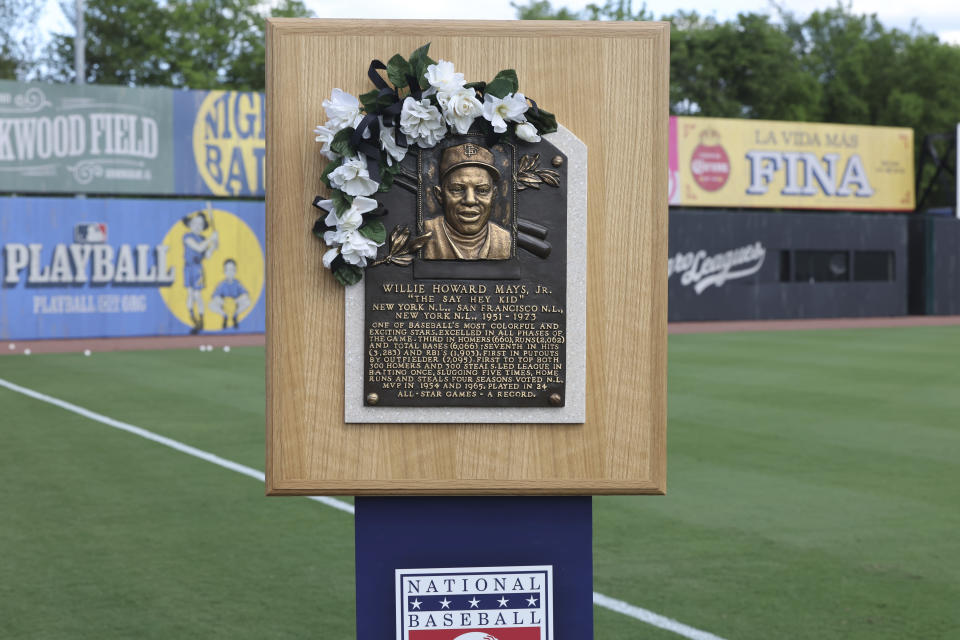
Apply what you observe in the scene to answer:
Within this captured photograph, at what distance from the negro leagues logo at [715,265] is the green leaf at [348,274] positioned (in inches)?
1205

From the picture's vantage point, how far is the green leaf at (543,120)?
3.61 meters

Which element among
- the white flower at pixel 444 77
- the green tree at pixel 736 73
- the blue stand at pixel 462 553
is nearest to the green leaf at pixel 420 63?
the white flower at pixel 444 77

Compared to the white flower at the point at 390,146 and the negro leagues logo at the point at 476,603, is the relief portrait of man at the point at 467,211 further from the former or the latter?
the negro leagues logo at the point at 476,603

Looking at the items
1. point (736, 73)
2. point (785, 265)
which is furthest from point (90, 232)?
point (736, 73)

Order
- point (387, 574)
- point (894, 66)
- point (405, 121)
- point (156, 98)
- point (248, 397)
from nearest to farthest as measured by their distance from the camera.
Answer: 1. point (405, 121)
2. point (387, 574)
3. point (248, 397)
4. point (156, 98)
5. point (894, 66)

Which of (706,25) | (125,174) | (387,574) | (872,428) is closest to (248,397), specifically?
(872,428)

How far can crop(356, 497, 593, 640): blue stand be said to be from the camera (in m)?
3.77

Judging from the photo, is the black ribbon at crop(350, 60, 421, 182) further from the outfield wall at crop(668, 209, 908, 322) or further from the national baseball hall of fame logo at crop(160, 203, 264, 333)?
the outfield wall at crop(668, 209, 908, 322)

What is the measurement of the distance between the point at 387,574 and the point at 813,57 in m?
67.4

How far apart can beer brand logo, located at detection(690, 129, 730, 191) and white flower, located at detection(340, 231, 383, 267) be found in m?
31.8

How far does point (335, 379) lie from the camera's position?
3.67m

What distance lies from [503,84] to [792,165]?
34224 mm

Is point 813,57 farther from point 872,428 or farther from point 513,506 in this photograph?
point 513,506

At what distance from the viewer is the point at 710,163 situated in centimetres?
3478
